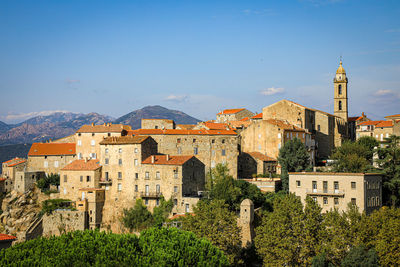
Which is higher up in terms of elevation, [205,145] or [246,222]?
[205,145]

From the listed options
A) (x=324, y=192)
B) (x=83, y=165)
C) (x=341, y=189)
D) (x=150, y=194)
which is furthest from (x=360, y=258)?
(x=83, y=165)

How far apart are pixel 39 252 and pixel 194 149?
108ft

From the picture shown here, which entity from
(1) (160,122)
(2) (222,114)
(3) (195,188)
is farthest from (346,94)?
(3) (195,188)

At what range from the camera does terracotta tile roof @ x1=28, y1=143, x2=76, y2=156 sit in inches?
2795

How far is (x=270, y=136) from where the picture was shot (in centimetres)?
6981

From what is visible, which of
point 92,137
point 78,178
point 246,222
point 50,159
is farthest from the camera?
point 50,159

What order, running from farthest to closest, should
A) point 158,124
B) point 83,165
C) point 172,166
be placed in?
point 158,124
point 83,165
point 172,166

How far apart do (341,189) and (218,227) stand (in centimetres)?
1433

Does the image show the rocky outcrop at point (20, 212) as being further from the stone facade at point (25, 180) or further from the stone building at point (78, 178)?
the stone building at point (78, 178)

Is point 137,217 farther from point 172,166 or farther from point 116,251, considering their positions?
point 116,251

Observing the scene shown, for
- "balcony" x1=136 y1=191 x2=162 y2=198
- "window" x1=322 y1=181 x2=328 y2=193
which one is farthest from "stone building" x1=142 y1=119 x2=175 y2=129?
"window" x1=322 y1=181 x2=328 y2=193

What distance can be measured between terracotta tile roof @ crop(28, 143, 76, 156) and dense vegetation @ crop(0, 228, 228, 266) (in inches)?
1311

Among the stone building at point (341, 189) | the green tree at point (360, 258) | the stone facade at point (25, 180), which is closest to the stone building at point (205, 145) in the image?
the stone building at point (341, 189)

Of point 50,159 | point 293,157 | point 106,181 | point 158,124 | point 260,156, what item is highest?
point 158,124
